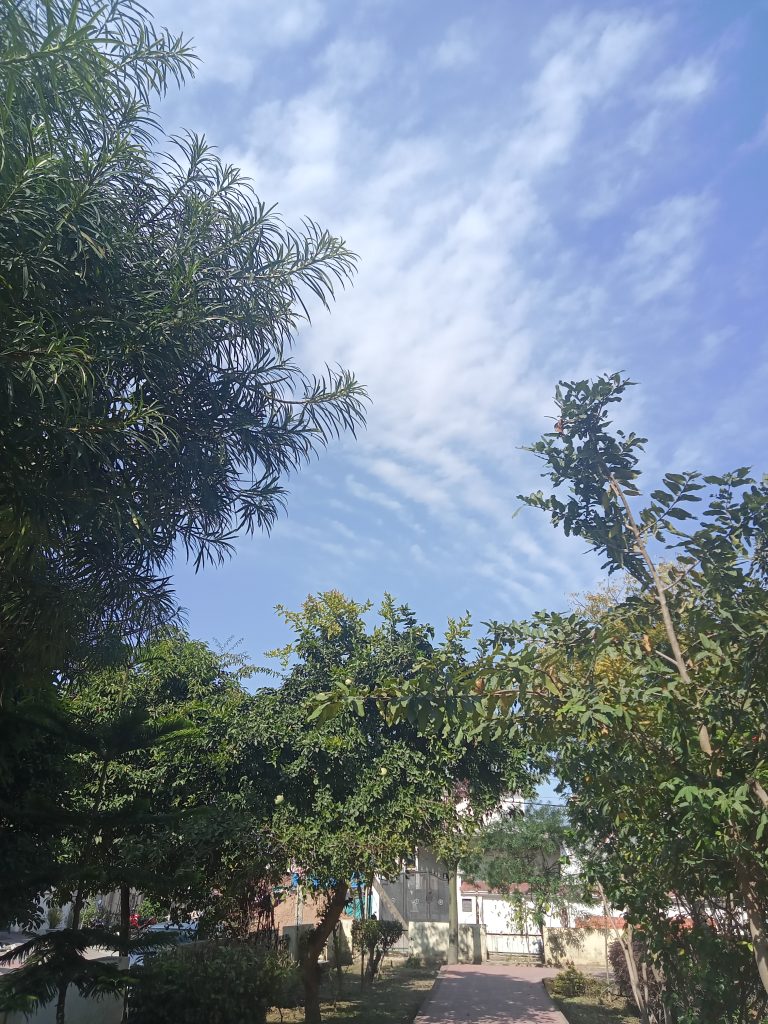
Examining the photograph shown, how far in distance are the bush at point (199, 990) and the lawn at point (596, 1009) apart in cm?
660

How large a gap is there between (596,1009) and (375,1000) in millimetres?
4654

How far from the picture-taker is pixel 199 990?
→ 9703 millimetres

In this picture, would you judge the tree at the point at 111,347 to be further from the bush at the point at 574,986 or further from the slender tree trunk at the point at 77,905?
the bush at the point at 574,986

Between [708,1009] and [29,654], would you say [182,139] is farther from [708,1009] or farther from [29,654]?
[708,1009]

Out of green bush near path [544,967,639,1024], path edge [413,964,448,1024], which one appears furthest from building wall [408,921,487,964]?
green bush near path [544,967,639,1024]

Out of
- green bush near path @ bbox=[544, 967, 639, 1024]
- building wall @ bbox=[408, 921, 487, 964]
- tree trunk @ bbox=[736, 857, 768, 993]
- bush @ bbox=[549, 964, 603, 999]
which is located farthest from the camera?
building wall @ bbox=[408, 921, 487, 964]

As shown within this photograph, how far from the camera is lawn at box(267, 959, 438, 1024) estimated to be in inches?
537

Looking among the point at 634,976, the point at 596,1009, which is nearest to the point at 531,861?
the point at 596,1009

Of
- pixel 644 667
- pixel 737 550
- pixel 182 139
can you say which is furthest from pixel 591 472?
pixel 182 139

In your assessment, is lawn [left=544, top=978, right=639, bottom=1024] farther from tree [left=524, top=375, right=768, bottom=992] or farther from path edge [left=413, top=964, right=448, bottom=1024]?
tree [left=524, top=375, right=768, bottom=992]

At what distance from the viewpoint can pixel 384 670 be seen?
40.3 feet

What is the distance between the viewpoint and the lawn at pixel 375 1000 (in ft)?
44.8

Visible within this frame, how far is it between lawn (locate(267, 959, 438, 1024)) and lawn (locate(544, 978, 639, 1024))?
9.92ft

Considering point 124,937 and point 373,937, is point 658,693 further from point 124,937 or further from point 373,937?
point 373,937
